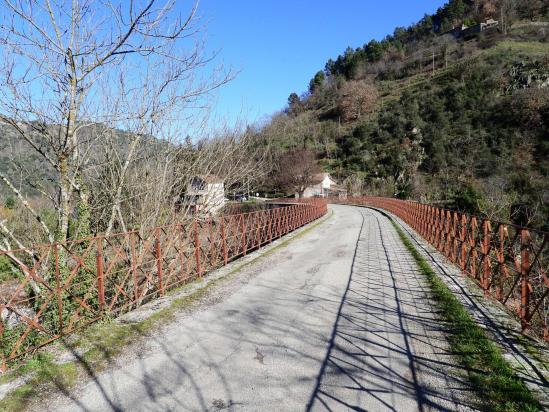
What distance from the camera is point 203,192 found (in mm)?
11914

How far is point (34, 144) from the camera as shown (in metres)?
6.52

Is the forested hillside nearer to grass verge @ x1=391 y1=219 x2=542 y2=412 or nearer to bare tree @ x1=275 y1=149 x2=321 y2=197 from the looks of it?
bare tree @ x1=275 y1=149 x2=321 y2=197

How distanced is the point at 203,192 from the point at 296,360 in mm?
8696

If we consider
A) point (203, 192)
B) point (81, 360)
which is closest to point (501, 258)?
point (81, 360)

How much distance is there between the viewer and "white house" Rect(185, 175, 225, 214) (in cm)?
1142

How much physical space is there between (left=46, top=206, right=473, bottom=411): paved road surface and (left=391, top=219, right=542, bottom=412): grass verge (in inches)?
5.1

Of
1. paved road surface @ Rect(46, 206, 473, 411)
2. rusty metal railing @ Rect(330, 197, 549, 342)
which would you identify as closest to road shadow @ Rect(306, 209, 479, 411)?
paved road surface @ Rect(46, 206, 473, 411)

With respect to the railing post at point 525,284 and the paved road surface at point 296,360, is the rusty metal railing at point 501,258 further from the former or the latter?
the paved road surface at point 296,360

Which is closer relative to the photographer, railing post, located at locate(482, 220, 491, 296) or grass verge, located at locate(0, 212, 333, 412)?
grass verge, located at locate(0, 212, 333, 412)

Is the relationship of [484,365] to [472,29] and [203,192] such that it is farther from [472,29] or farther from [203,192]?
[472,29]

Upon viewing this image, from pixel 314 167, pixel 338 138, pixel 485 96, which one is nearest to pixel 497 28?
pixel 485 96

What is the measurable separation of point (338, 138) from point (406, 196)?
106 feet

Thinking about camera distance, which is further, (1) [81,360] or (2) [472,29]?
(2) [472,29]

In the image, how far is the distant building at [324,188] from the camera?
55.6 meters
